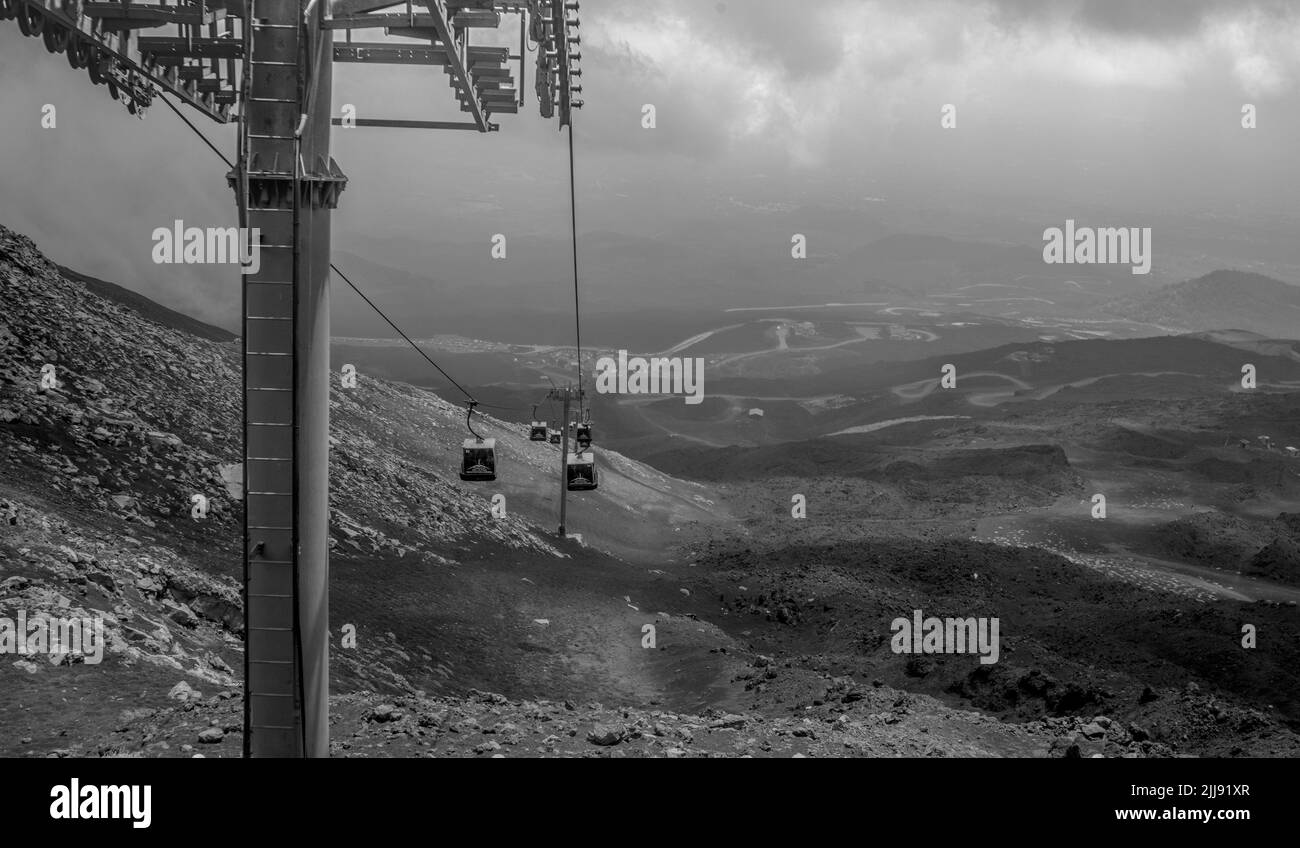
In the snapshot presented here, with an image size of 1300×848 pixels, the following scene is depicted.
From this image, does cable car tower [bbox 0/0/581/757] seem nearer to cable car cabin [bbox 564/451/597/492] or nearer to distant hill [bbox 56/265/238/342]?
cable car cabin [bbox 564/451/597/492]

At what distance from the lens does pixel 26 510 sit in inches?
814

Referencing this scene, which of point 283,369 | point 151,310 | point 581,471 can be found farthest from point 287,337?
point 151,310

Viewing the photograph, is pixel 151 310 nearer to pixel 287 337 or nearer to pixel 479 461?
pixel 479 461

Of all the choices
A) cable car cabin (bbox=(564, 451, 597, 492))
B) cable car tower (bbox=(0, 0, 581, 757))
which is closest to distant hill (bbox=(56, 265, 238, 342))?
cable car cabin (bbox=(564, 451, 597, 492))

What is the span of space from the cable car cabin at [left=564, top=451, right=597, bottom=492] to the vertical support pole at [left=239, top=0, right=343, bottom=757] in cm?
1584

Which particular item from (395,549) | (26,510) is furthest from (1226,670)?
(26,510)

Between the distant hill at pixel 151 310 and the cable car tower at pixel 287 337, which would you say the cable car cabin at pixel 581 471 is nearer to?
the cable car tower at pixel 287 337

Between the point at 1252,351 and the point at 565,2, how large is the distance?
154 m

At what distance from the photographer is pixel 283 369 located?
9758 millimetres

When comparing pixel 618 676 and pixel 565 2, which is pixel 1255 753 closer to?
pixel 618 676

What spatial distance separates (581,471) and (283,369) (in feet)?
54.8

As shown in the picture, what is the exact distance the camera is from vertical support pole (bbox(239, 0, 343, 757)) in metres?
9.70

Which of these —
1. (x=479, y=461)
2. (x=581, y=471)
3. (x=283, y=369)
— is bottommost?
(x=581, y=471)

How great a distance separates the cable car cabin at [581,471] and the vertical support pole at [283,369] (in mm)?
15835
